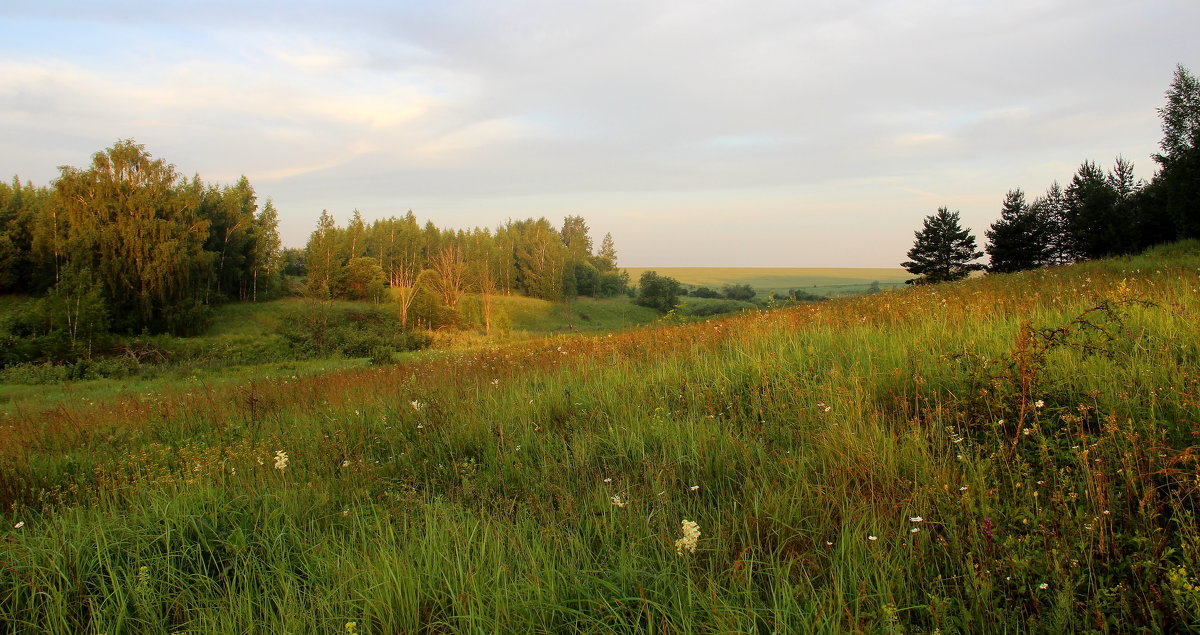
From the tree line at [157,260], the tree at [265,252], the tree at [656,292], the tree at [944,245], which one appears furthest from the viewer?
the tree at [656,292]

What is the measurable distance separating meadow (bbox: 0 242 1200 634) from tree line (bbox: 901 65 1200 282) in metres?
27.0

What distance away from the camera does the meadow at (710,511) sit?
201 cm

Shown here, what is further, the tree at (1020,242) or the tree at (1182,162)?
the tree at (1020,242)

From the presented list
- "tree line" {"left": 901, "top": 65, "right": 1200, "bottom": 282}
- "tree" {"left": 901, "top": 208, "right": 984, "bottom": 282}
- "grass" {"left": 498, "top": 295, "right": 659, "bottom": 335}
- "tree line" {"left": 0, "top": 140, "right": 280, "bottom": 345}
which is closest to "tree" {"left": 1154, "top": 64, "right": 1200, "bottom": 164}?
"tree line" {"left": 901, "top": 65, "right": 1200, "bottom": 282}

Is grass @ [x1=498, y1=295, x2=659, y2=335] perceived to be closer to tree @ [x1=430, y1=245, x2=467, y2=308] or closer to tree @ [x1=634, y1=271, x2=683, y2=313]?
tree @ [x1=634, y1=271, x2=683, y2=313]

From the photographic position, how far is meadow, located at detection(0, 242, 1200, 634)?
6.58 ft

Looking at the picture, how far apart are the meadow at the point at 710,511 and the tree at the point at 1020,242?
58110 millimetres

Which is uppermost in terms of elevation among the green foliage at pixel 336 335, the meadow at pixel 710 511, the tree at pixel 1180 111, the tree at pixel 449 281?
the tree at pixel 1180 111

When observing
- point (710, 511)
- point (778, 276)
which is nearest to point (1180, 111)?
point (710, 511)

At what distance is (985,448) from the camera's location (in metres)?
2.84

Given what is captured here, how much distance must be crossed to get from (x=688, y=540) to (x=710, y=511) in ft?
1.94

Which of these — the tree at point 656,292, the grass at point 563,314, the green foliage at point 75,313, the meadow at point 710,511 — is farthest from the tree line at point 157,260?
the meadow at point 710,511

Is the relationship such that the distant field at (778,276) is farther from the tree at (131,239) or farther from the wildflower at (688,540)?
the wildflower at (688,540)

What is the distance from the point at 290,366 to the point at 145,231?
2877cm
